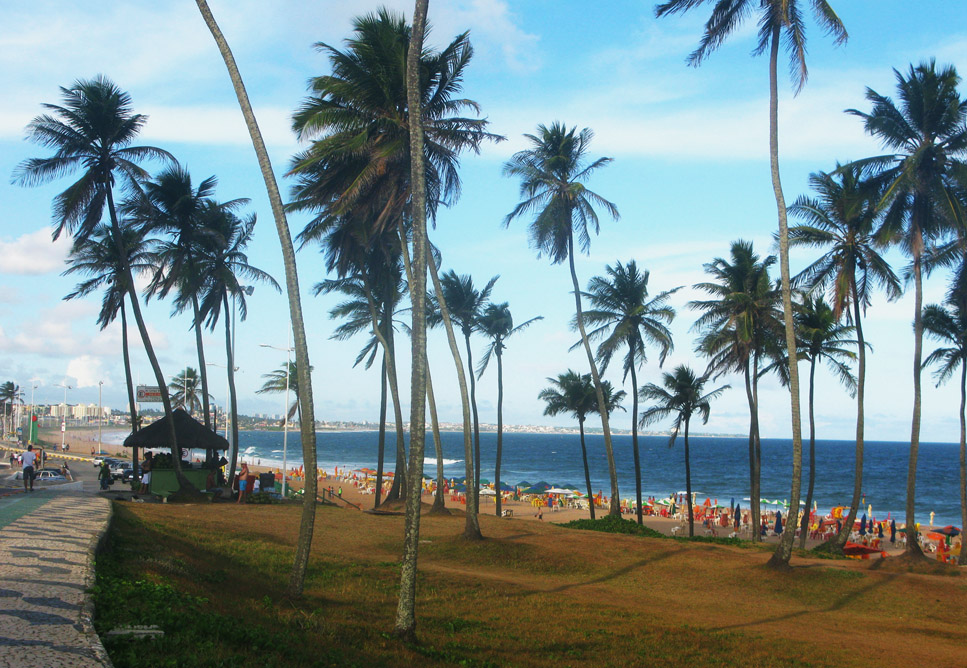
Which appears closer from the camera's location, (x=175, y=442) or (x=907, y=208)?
(x=907, y=208)

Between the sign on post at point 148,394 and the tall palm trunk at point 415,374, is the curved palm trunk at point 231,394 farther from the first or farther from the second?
the tall palm trunk at point 415,374

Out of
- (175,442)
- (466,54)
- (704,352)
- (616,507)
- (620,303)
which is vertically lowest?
(616,507)

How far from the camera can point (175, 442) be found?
2753cm

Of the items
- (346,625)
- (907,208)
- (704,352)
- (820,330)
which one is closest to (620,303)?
(704,352)

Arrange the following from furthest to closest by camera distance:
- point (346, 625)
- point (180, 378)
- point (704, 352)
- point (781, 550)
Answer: point (180, 378)
point (704, 352)
point (781, 550)
point (346, 625)

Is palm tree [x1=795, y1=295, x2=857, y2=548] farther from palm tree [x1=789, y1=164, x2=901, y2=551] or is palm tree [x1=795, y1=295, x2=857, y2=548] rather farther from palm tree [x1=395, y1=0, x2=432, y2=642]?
palm tree [x1=395, y1=0, x2=432, y2=642]

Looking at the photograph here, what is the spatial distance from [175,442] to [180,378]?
62518 mm

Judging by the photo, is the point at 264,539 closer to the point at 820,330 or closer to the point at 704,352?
the point at 704,352

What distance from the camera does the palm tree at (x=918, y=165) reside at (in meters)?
22.1

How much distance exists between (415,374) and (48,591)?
4931 mm

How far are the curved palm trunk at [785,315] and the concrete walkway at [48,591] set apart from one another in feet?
47.3

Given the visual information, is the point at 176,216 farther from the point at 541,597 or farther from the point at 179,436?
the point at 541,597

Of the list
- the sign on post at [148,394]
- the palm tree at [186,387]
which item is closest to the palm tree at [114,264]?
the sign on post at [148,394]

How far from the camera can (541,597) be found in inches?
551
